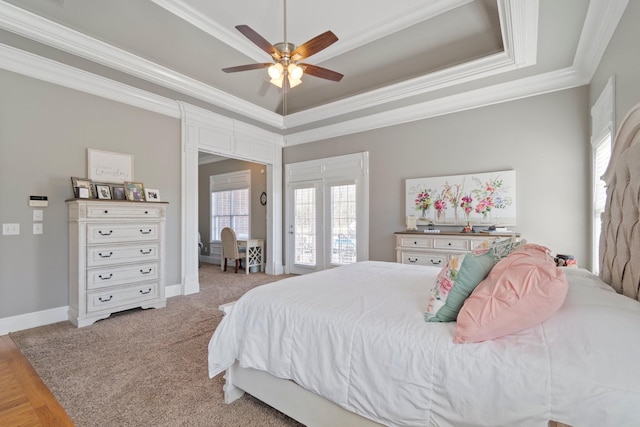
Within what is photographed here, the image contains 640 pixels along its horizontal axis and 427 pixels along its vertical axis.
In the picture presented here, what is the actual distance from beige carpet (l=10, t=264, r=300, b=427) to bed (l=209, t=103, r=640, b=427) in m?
0.18

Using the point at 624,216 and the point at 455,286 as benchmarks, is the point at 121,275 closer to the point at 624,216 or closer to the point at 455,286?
the point at 455,286

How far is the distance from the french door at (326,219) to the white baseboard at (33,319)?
358cm

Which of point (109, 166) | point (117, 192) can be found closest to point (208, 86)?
point (109, 166)

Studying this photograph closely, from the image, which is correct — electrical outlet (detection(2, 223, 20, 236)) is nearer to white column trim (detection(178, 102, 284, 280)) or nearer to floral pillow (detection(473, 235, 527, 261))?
white column trim (detection(178, 102, 284, 280))

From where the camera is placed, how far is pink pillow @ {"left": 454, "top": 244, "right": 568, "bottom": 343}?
109cm

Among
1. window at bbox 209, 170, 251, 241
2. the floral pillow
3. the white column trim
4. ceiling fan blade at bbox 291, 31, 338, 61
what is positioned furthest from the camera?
window at bbox 209, 170, 251, 241

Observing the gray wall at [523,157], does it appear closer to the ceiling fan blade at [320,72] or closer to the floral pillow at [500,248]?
the ceiling fan blade at [320,72]

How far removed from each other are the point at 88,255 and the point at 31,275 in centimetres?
66

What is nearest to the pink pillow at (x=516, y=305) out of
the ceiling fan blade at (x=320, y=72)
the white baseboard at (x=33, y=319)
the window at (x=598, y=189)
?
the ceiling fan blade at (x=320, y=72)

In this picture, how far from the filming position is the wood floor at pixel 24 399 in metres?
1.63

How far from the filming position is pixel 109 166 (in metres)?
3.75

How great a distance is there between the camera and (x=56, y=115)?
3.36 meters

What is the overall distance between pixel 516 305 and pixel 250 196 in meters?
6.50

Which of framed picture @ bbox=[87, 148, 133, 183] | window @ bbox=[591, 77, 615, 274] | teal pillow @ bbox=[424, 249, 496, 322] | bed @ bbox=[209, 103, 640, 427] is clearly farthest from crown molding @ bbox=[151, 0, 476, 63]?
teal pillow @ bbox=[424, 249, 496, 322]
